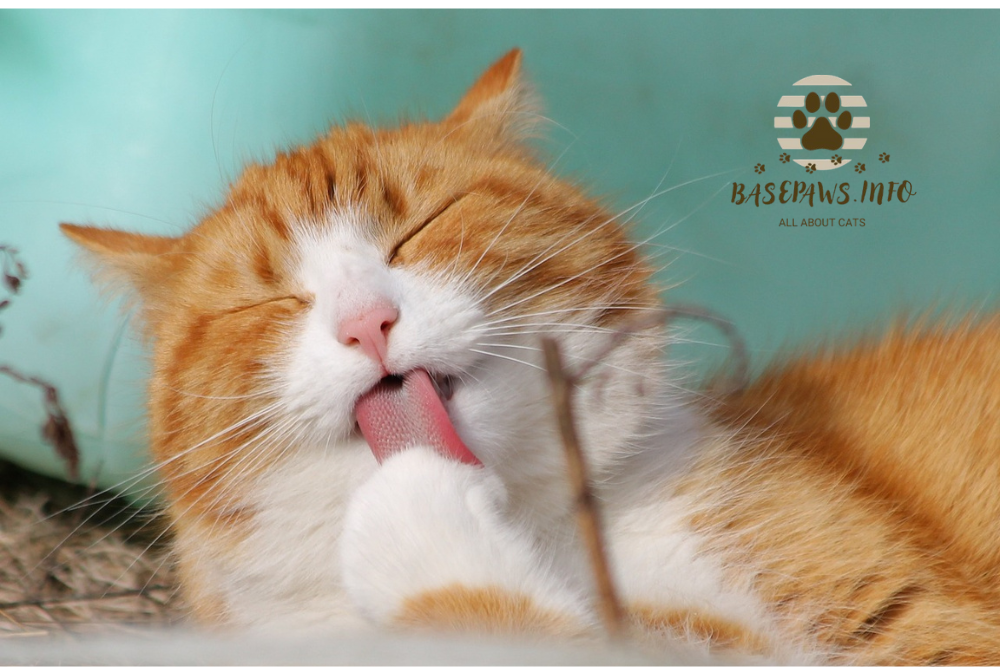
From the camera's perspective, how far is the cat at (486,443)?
84 cm

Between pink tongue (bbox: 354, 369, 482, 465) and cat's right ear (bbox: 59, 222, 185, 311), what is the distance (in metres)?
0.41

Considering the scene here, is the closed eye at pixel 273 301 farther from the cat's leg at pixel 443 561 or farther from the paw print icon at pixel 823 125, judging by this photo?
the paw print icon at pixel 823 125

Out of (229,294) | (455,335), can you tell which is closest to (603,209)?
(455,335)

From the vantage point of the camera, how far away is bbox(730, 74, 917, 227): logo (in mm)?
1325

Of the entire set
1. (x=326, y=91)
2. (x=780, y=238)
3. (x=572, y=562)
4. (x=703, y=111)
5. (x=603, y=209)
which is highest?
(x=326, y=91)

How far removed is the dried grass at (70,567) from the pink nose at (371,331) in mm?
434

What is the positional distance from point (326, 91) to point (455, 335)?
76 centimetres

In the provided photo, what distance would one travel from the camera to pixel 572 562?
0.96 m

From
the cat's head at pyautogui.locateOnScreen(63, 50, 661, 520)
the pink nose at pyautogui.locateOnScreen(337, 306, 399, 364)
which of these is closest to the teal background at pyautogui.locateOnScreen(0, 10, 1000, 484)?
the cat's head at pyautogui.locateOnScreen(63, 50, 661, 520)

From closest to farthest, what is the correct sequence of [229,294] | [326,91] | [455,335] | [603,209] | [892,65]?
[455,335]
[229,294]
[603,209]
[892,65]
[326,91]

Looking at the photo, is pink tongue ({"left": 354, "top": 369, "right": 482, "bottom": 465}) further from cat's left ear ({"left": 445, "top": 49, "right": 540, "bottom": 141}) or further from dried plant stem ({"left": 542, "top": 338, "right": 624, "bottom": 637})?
cat's left ear ({"left": 445, "top": 49, "right": 540, "bottom": 141})

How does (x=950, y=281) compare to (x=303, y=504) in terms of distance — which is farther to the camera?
(x=950, y=281)

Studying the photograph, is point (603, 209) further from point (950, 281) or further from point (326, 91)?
point (950, 281)

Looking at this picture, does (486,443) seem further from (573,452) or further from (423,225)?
(573,452)
